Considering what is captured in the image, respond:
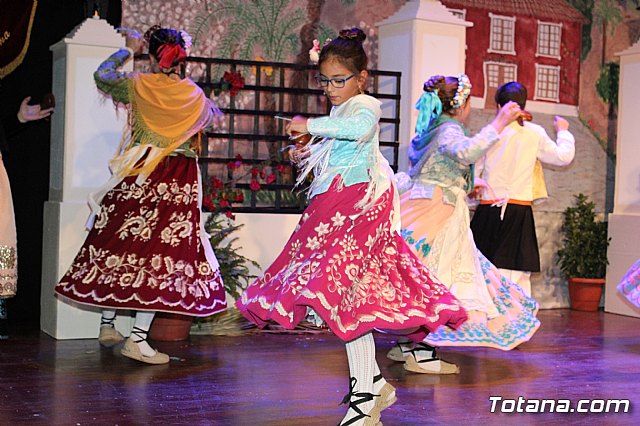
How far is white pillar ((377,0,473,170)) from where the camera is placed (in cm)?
696

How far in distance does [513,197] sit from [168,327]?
2452 millimetres

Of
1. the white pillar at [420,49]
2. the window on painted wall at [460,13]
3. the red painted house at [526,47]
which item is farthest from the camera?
the red painted house at [526,47]

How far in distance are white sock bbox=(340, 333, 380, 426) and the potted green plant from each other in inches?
195

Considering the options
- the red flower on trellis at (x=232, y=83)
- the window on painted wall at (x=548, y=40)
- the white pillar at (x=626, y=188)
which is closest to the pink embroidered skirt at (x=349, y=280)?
the red flower on trellis at (x=232, y=83)

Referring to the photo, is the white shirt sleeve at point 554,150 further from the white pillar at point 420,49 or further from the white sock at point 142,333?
the white sock at point 142,333

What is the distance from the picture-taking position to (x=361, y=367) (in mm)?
3512

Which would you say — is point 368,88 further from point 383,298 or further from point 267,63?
point 383,298

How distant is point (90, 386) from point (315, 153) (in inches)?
61.0

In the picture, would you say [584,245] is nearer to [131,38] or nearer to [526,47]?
[526,47]

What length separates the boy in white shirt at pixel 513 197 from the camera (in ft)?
21.0

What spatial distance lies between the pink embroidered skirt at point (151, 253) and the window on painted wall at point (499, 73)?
3926mm

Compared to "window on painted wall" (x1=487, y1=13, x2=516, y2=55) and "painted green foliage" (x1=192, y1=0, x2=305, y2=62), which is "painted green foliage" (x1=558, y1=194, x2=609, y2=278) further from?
"painted green foliage" (x1=192, y1=0, x2=305, y2=62)

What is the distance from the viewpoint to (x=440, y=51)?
704 cm

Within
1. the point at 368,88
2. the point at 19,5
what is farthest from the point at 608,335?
the point at 19,5
